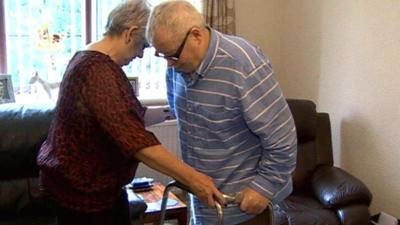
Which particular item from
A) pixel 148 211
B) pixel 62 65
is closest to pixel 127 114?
pixel 148 211

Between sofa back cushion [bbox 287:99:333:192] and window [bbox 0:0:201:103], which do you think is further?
window [bbox 0:0:201:103]

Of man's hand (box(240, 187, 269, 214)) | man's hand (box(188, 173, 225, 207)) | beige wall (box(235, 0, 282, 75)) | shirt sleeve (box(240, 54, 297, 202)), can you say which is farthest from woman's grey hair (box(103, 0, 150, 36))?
beige wall (box(235, 0, 282, 75))

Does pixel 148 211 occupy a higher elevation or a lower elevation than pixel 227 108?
lower

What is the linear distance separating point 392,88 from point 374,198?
0.77 metres

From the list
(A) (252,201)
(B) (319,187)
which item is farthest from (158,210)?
(A) (252,201)

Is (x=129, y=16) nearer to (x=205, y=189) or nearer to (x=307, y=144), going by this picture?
(x=205, y=189)

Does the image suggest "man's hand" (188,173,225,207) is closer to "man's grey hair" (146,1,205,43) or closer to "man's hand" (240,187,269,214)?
"man's hand" (240,187,269,214)

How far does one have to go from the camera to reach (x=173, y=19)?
135cm

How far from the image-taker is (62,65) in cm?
361

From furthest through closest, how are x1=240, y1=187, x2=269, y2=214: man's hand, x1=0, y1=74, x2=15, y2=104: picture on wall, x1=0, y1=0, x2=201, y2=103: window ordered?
x1=0, y1=0, x2=201, y2=103: window, x1=0, y1=74, x2=15, y2=104: picture on wall, x1=240, y1=187, x2=269, y2=214: man's hand

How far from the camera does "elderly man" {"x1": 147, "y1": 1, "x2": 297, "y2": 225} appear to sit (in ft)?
4.54

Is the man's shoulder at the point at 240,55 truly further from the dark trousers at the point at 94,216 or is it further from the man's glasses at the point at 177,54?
the dark trousers at the point at 94,216

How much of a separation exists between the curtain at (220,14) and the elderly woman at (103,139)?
7.37 ft

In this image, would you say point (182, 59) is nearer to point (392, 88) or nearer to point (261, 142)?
point (261, 142)
